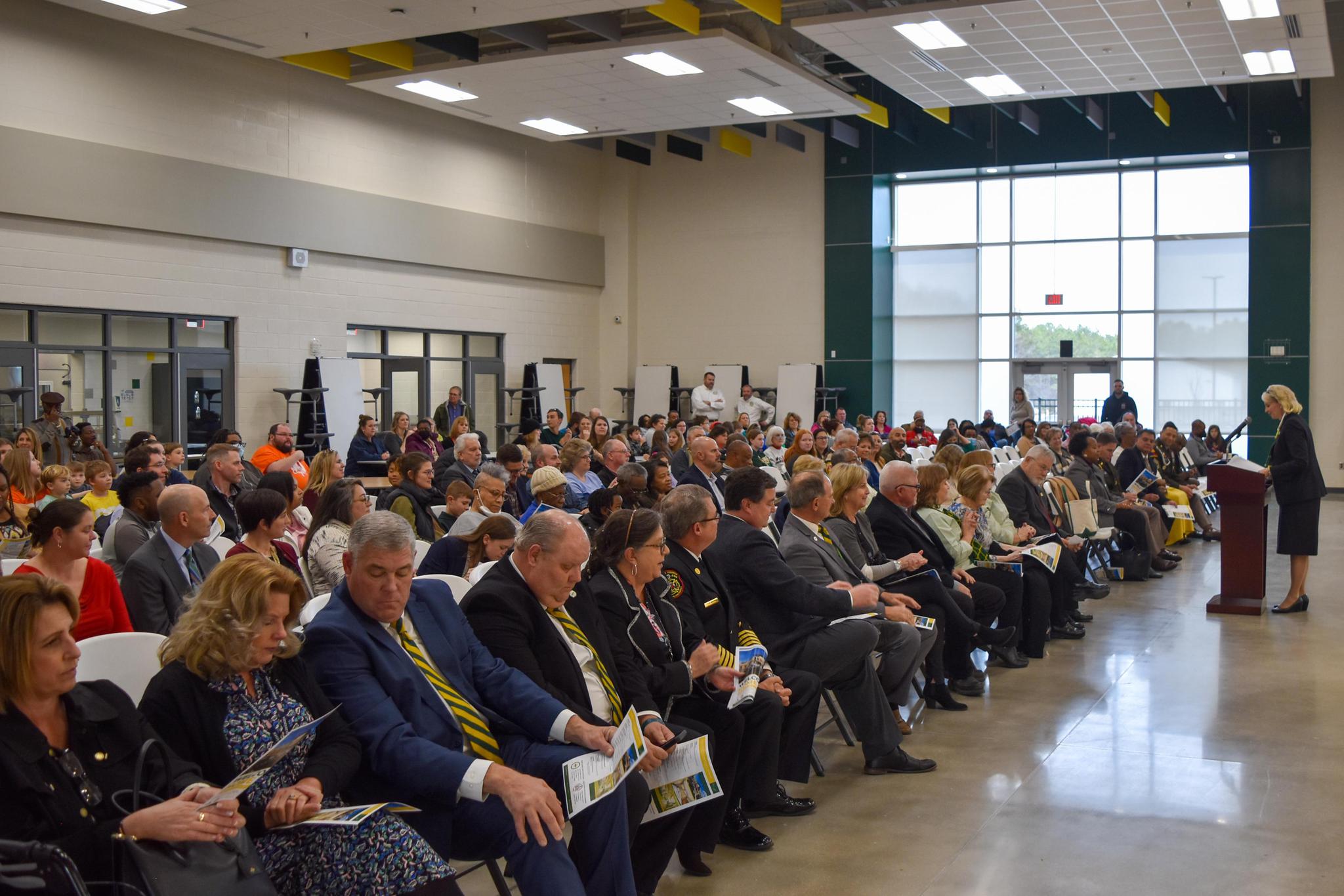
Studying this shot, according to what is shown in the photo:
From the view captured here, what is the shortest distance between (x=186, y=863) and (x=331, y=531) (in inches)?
113

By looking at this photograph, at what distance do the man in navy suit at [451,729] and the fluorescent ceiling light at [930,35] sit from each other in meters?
9.59

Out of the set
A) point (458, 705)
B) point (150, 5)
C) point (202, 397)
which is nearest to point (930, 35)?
point (150, 5)

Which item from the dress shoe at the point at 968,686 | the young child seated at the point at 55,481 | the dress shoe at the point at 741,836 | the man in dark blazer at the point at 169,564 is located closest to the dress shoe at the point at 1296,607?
the dress shoe at the point at 968,686

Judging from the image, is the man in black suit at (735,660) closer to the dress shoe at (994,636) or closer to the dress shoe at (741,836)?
the dress shoe at (741,836)

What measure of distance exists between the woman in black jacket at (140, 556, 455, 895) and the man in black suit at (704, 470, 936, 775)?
76.9 inches

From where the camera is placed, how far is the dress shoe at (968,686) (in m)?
5.84

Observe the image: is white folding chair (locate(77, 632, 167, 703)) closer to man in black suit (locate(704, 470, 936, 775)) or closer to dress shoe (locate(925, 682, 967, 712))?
man in black suit (locate(704, 470, 936, 775))

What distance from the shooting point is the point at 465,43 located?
12547mm

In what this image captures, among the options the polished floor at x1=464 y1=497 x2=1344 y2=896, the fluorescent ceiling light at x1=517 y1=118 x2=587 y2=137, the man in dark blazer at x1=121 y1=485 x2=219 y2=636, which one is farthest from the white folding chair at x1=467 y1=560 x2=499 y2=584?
the fluorescent ceiling light at x1=517 y1=118 x2=587 y2=137

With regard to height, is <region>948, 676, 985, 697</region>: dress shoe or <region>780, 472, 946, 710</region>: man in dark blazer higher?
<region>780, 472, 946, 710</region>: man in dark blazer

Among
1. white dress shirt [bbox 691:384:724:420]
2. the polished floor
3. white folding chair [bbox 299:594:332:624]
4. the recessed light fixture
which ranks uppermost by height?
the recessed light fixture

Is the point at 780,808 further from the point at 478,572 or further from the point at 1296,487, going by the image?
the point at 1296,487

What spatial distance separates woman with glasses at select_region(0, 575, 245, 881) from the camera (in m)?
2.18

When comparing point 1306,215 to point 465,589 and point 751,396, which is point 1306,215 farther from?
point 465,589
